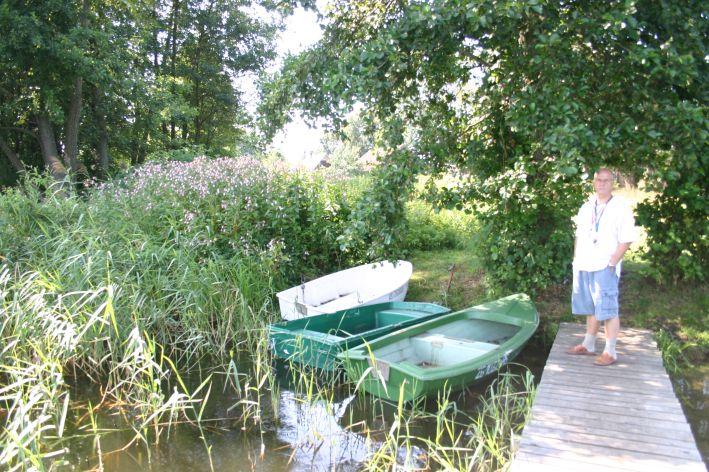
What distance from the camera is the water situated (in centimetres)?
428

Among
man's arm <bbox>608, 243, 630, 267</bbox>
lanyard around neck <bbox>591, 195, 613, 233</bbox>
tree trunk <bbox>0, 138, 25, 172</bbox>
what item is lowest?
man's arm <bbox>608, 243, 630, 267</bbox>

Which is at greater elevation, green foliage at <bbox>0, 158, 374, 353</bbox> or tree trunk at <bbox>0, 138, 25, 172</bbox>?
tree trunk at <bbox>0, 138, 25, 172</bbox>

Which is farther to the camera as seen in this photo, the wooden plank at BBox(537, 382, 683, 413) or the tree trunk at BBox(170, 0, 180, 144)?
the tree trunk at BBox(170, 0, 180, 144)

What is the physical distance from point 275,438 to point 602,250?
3.13 metres

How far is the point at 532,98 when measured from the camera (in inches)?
204

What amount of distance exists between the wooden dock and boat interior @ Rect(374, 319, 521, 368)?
85cm

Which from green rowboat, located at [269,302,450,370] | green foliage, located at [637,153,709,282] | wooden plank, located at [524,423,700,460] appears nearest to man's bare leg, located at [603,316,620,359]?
wooden plank, located at [524,423,700,460]

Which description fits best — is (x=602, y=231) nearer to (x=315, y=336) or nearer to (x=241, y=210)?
(x=315, y=336)

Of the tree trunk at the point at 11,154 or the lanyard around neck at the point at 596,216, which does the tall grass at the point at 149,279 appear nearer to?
the lanyard around neck at the point at 596,216

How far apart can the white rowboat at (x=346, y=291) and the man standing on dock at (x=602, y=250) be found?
8.72ft

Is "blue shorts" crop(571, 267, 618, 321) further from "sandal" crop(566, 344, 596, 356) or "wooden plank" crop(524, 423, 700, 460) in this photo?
"wooden plank" crop(524, 423, 700, 460)

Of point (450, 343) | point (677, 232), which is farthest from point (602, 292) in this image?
point (677, 232)

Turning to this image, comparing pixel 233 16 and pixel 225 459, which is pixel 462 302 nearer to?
pixel 225 459

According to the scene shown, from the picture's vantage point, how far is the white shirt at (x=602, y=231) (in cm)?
445
